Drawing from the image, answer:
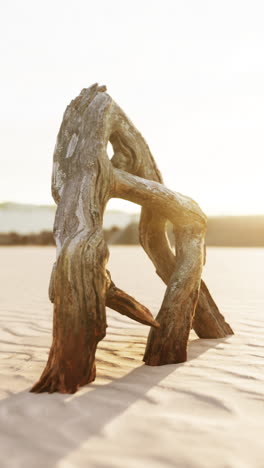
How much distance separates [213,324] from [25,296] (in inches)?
152

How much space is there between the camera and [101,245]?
3.01 metres

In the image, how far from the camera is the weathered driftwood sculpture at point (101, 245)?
2902 mm

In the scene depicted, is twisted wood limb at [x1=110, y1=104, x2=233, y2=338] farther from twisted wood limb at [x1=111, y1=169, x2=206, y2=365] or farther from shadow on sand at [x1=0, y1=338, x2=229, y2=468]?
shadow on sand at [x1=0, y1=338, x2=229, y2=468]

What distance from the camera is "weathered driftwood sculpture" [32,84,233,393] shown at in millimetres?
2902

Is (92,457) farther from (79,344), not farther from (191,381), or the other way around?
(191,381)

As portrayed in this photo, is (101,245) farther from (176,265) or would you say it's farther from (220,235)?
(220,235)

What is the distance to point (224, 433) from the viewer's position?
7.64 feet

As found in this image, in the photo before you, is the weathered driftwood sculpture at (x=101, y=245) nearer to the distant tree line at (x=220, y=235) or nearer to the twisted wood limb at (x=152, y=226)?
the twisted wood limb at (x=152, y=226)

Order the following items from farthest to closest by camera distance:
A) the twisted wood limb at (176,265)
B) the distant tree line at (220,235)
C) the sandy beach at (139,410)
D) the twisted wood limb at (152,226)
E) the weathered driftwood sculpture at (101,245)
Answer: the distant tree line at (220,235) < the twisted wood limb at (152,226) < the twisted wood limb at (176,265) < the weathered driftwood sculpture at (101,245) < the sandy beach at (139,410)

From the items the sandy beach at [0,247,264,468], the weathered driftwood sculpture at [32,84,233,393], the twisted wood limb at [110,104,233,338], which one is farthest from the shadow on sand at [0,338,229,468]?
the twisted wood limb at [110,104,233,338]

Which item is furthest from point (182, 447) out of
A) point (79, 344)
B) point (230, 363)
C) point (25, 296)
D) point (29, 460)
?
point (25, 296)

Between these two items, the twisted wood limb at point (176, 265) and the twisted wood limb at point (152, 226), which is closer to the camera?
the twisted wood limb at point (176, 265)

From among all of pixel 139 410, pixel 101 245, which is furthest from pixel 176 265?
pixel 139 410

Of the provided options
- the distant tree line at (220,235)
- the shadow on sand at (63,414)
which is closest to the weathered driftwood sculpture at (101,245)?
the shadow on sand at (63,414)
